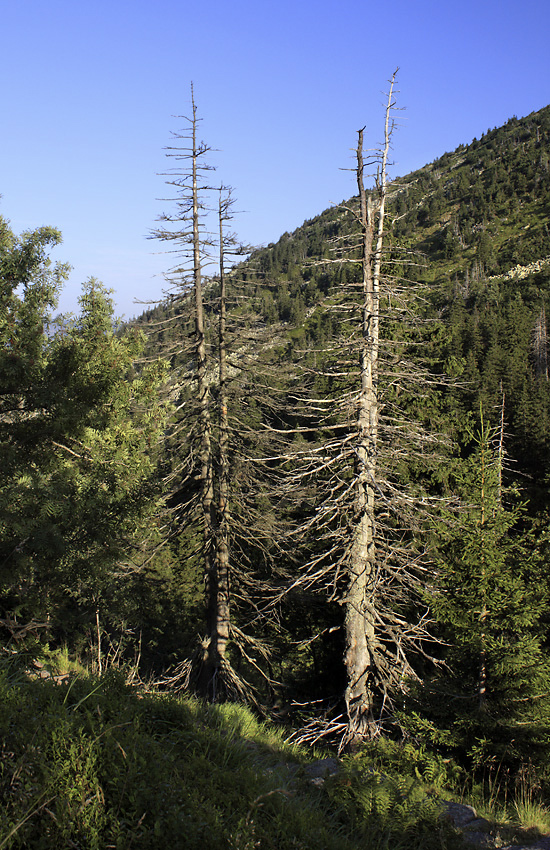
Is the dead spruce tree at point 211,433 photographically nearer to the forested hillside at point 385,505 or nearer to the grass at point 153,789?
the forested hillside at point 385,505

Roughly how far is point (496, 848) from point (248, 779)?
212 centimetres

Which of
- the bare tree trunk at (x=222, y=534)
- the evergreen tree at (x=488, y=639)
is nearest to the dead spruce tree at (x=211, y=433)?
the bare tree trunk at (x=222, y=534)

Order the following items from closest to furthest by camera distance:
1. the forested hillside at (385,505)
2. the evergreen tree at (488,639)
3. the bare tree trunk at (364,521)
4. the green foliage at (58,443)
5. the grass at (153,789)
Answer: the grass at (153,789) → the evergreen tree at (488,639) → the forested hillside at (385,505) → the green foliage at (58,443) → the bare tree trunk at (364,521)

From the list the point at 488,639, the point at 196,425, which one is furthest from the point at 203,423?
the point at 488,639

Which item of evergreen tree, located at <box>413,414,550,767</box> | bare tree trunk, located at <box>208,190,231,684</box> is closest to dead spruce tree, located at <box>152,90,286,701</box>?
bare tree trunk, located at <box>208,190,231,684</box>

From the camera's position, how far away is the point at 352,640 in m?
8.69

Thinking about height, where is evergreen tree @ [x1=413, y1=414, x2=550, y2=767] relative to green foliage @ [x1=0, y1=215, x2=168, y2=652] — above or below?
below

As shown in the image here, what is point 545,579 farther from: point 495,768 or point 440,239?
point 440,239

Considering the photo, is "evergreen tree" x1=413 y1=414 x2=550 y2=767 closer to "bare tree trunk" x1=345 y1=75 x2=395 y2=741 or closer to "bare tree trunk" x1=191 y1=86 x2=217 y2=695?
"bare tree trunk" x1=345 y1=75 x2=395 y2=741

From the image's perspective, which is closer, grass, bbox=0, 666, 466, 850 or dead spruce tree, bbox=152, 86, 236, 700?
grass, bbox=0, 666, 466, 850

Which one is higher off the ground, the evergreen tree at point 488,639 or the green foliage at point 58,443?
the green foliage at point 58,443

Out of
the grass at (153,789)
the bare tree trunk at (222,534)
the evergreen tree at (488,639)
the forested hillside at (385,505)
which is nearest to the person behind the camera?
the grass at (153,789)

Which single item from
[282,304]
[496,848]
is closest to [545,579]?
[496,848]

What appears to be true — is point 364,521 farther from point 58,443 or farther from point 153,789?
point 153,789
